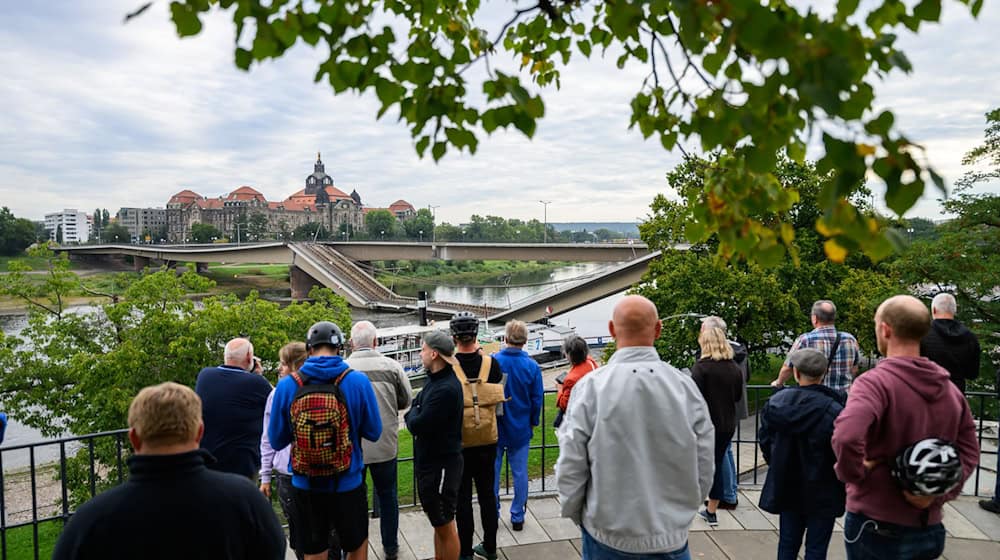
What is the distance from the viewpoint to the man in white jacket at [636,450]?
2.85 m

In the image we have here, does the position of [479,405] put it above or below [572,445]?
below

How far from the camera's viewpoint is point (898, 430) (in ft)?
9.96

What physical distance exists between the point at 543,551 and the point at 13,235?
90876mm

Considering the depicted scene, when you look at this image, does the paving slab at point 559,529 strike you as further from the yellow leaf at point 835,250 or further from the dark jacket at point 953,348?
the yellow leaf at point 835,250

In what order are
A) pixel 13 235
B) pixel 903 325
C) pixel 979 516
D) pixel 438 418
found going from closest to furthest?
pixel 903 325 < pixel 438 418 < pixel 979 516 < pixel 13 235

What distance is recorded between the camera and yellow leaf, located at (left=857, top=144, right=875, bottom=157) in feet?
5.85

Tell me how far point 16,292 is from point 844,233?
22049 mm

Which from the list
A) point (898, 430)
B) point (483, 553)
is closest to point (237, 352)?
point (483, 553)

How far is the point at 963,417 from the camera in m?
3.15

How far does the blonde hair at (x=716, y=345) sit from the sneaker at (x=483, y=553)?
7.05ft

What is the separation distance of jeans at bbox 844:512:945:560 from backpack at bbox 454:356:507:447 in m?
2.21

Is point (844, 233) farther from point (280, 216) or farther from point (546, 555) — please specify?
point (280, 216)

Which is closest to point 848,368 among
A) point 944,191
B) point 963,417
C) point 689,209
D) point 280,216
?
point 963,417

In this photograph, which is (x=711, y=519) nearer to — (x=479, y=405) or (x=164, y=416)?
(x=479, y=405)
